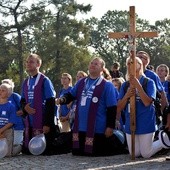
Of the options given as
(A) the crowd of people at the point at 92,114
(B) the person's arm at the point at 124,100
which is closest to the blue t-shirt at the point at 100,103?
(A) the crowd of people at the point at 92,114

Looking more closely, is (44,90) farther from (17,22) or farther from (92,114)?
(17,22)

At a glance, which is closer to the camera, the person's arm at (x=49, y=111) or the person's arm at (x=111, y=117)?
the person's arm at (x=111, y=117)

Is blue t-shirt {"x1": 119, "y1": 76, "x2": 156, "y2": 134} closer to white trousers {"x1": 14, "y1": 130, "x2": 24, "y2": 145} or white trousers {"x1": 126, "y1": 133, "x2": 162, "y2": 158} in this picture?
white trousers {"x1": 126, "y1": 133, "x2": 162, "y2": 158}

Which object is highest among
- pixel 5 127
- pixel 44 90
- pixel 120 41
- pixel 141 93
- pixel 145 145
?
pixel 120 41

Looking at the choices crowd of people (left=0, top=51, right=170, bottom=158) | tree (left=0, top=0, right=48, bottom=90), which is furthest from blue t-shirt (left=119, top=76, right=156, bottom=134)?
tree (left=0, top=0, right=48, bottom=90)

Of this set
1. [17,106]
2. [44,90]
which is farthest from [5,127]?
[44,90]

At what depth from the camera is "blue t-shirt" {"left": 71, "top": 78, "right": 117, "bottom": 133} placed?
26.8 feet

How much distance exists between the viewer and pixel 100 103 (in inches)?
324

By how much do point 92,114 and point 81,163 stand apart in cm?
108

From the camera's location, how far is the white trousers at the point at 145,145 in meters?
7.71

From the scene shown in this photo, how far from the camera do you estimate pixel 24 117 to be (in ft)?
29.0

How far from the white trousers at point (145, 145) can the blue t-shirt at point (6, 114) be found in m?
2.20

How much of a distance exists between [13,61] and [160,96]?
2627 cm

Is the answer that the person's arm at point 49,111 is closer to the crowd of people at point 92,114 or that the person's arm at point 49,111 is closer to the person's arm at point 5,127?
the crowd of people at point 92,114
